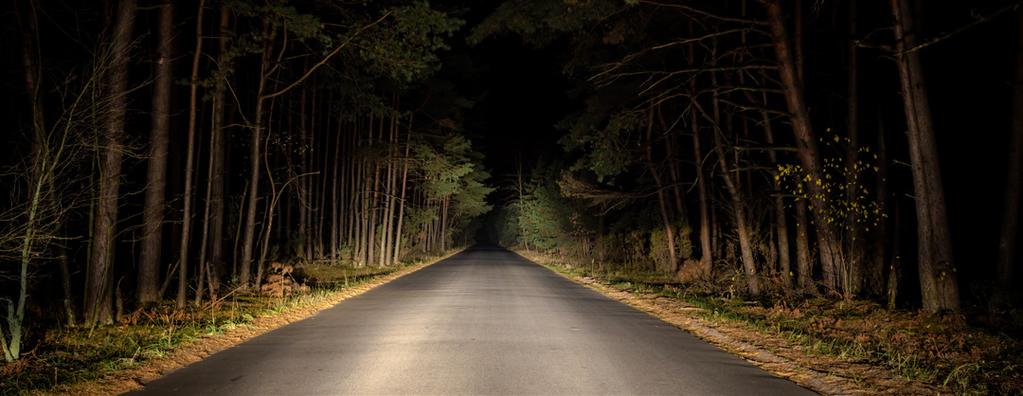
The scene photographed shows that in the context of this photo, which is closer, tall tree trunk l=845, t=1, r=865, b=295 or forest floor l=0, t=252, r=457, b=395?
forest floor l=0, t=252, r=457, b=395

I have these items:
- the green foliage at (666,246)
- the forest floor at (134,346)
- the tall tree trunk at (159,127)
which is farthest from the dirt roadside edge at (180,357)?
the green foliage at (666,246)

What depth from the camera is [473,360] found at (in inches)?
235

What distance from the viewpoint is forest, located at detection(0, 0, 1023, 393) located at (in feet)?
23.4

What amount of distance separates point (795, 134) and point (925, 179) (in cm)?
264

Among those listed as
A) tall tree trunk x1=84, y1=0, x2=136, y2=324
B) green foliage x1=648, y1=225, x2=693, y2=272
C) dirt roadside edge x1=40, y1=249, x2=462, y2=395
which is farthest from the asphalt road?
green foliage x1=648, y1=225, x2=693, y2=272

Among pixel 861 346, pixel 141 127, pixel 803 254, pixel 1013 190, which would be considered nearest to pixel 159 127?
pixel 141 127

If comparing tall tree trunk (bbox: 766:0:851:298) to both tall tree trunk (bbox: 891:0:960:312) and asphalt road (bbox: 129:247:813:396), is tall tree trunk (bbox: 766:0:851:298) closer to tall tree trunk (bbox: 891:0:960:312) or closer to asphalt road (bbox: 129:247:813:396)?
tall tree trunk (bbox: 891:0:960:312)

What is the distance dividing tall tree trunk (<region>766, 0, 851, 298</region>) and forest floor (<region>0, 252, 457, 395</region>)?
1024cm

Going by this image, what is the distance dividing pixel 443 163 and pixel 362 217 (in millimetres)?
4796

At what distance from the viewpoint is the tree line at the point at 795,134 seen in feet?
29.5

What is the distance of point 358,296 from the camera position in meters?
13.1

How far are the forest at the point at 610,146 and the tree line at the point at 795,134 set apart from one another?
0.08 meters

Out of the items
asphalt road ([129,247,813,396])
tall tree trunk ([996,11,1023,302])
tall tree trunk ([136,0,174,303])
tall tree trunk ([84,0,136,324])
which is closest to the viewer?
asphalt road ([129,247,813,396])

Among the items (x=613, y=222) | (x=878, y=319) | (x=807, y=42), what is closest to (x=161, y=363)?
(x=878, y=319)
